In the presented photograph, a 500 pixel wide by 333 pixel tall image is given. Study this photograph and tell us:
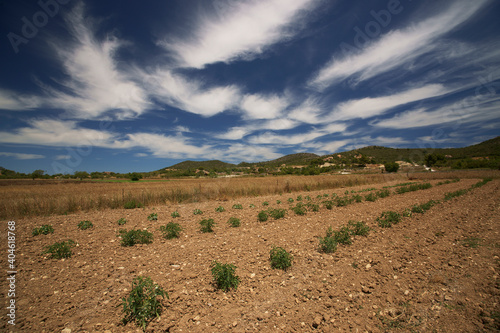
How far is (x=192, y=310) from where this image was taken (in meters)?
3.32

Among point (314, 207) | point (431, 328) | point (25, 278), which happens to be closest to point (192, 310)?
point (431, 328)

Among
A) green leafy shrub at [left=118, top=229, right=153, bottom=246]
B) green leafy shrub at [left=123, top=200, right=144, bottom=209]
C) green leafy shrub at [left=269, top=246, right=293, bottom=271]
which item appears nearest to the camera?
green leafy shrub at [left=269, top=246, right=293, bottom=271]

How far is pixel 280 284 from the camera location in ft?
12.9

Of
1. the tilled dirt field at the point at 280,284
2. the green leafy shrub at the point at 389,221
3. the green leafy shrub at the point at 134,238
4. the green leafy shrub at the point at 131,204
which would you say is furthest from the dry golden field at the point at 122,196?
the green leafy shrub at the point at 389,221

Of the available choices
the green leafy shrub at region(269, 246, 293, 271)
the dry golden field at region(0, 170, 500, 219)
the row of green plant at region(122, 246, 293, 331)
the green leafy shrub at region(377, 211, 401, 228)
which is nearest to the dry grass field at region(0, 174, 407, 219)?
the dry golden field at region(0, 170, 500, 219)

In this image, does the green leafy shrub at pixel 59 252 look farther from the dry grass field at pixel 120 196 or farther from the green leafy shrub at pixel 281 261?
the dry grass field at pixel 120 196

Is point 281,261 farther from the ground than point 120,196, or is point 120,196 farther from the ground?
point 120,196

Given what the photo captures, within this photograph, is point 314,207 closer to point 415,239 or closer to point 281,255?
point 415,239

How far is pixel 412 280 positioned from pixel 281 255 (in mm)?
2575

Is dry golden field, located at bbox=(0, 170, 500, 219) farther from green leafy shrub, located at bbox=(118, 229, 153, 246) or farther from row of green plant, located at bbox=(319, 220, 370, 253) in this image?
row of green plant, located at bbox=(319, 220, 370, 253)

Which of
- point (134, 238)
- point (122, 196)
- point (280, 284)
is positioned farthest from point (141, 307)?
point (122, 196)

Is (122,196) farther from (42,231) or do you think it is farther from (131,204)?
(42,231)

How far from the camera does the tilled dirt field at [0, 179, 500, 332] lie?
9.66ft

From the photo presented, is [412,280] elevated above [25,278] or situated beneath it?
situated beneath
